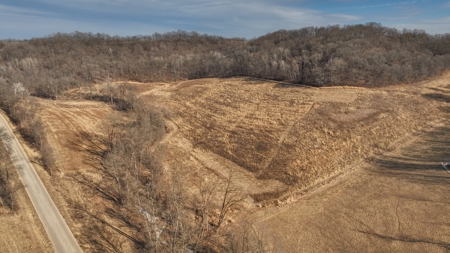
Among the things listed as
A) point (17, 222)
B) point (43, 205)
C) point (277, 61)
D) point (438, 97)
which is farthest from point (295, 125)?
point (17, 222)

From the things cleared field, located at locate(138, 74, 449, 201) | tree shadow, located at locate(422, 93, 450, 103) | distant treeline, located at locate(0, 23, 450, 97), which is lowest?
cleared field, located at locate(138, 74, 449, 201)

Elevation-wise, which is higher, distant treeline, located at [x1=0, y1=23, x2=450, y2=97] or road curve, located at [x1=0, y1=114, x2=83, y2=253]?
distant treeline, located at [x1=0, y1=23, x2=450, y2=97]

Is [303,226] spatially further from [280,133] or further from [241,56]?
[241,56]

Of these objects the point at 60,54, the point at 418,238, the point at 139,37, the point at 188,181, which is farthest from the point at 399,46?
the point at 139,37

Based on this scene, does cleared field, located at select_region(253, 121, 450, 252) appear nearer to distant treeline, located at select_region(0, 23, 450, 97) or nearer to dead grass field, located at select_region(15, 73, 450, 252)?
dead grass field, located at select_region(15, 73, 450, 252)

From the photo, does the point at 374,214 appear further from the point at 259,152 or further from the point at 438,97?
the point at 438,97

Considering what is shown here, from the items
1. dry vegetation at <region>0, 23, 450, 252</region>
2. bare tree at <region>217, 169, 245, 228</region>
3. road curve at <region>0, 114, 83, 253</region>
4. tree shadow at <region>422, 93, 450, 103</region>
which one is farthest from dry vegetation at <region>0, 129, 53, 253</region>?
tree shadow at <region>422, 93, 450, 103</region>

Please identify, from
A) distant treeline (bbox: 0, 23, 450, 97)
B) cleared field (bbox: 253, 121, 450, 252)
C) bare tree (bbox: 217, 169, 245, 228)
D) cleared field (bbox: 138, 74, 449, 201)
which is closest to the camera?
cleared field (bbox: 253, 121, 450, 252)

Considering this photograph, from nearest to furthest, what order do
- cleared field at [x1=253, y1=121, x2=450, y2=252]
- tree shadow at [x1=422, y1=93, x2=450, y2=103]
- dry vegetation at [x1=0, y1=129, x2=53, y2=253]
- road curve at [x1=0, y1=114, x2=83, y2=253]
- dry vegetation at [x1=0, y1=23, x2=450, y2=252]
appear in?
dry vegetation at [x1=0, y1=129, x2=53, y2=253]
road curve at [x1=0, y1=114, x2=83, y2=253]
cleared field at [x1=253, y1=121, x2=450, y2=252]
dry vegetation at [x1=0, y1=23, x2=450, y2=252]
tree shadow at [x1=422, y1=93, x2=450, y2=103]
